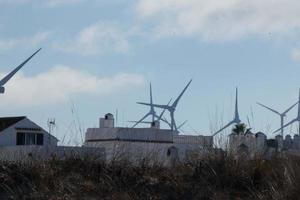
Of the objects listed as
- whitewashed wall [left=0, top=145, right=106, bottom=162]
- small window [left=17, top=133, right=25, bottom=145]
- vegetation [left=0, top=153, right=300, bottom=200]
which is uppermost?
small window [left=17, top=133, right=25, bottom=145]

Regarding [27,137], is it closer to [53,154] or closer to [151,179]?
[53,154]

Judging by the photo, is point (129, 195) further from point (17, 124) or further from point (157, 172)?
point (17, 124)

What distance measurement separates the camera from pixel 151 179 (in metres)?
13.7

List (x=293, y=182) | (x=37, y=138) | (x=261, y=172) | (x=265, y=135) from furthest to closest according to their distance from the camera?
1. (x=37, y=138)
2. (x=265, y=135)
3. (x=261, y=172)
4. (x=293, y=182)

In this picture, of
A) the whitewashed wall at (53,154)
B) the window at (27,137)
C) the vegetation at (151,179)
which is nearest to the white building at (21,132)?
the window at (27,137)

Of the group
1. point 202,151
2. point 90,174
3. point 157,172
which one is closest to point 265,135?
point 202,151

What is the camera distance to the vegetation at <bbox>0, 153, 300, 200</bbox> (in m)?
12.7

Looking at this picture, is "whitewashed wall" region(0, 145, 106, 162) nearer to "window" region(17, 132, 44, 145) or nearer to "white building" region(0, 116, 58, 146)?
"white building" region(0, 116, 58, 146)

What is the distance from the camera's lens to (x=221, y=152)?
14367 millimetres

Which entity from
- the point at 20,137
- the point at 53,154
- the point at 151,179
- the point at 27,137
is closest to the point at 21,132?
the point at 20,137

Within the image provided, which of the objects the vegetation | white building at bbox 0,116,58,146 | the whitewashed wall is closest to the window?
white building at bbox 0,116,58,146

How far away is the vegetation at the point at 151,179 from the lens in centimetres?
1273

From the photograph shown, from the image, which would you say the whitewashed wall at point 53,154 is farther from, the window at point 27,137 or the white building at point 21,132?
the window at point 27,137

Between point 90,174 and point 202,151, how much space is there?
247cm
